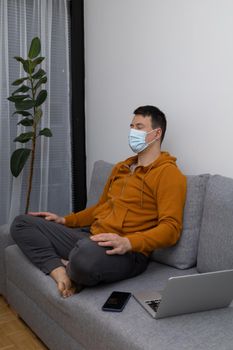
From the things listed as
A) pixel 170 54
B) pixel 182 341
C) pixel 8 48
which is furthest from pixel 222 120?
pixel 8 48

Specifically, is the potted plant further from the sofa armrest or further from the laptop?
the laptop

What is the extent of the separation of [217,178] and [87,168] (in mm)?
1570

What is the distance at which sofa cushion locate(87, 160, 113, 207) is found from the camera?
7.95 ft

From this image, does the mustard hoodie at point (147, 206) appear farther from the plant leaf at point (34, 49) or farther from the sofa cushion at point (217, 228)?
the plant leaf at point (34, 49)

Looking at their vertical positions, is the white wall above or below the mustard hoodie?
above

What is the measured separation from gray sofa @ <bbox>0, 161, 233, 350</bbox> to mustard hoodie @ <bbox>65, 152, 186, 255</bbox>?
92 mm

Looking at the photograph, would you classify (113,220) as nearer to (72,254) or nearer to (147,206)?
(147,206)

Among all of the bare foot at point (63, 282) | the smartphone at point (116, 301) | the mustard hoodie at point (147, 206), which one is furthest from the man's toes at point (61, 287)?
the mustard hoodie at point (147, 206)

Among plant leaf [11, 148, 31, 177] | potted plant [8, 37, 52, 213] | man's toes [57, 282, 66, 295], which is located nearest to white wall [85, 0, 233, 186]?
potted plant [8, 37, 52, 213]

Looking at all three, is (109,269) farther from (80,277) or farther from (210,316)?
(210,316)

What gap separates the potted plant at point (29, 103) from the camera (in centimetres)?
258

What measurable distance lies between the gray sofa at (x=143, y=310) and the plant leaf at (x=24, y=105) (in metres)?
0.95

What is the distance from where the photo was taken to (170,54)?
2182 mm

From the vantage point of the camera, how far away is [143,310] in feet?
4.61
